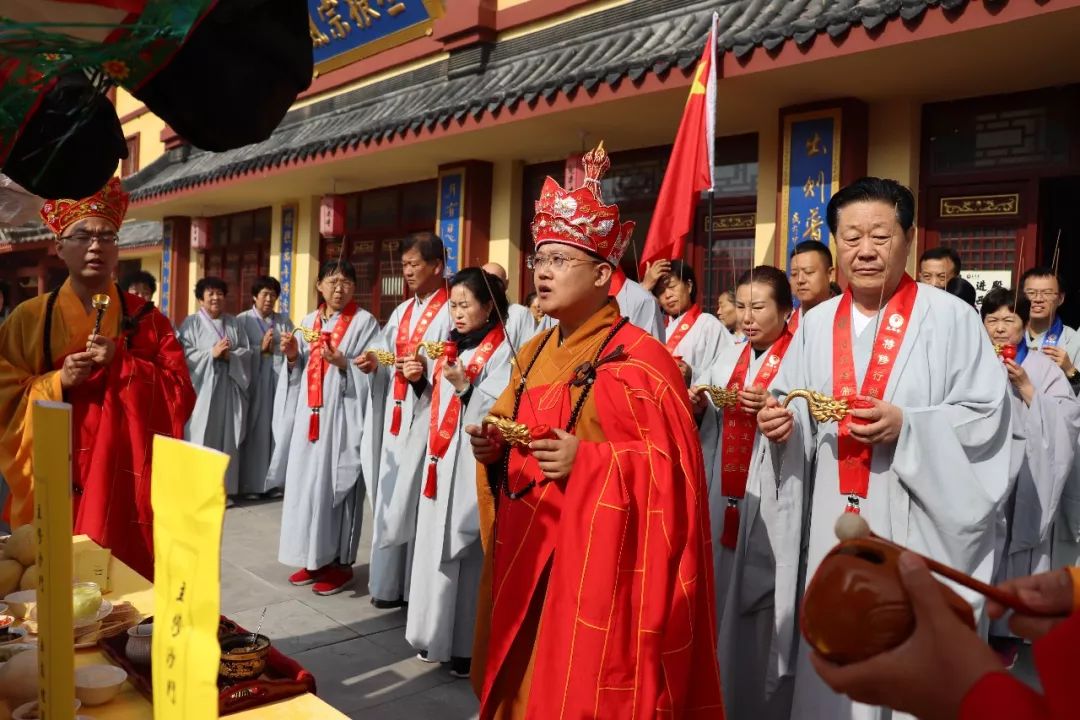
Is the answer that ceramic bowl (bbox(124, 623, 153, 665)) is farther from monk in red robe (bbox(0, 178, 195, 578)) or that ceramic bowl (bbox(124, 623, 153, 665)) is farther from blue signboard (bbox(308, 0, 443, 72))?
blue signboard (bbox(308, 0, 443, 72))

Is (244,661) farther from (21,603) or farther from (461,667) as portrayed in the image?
(461,667)

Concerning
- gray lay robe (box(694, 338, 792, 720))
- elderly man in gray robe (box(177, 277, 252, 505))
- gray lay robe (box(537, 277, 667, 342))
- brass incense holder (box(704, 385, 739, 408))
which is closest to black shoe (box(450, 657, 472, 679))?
gray lay robe (box(694, 338, 792, 720))

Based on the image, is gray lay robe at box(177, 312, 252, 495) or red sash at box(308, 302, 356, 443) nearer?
red sash at box(308, 302, 356, 443)

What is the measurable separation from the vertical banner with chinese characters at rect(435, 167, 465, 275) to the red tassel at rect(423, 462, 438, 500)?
455cm

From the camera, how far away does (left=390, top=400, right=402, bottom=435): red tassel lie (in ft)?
15.7

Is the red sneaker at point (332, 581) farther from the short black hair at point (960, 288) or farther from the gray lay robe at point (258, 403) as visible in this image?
the short black hair at point (960, 288)

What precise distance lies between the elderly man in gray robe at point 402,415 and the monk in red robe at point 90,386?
135cm

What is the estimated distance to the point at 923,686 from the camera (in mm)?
877

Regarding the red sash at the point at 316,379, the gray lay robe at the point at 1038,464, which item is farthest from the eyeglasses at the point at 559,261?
the red sash at the point at 316,379

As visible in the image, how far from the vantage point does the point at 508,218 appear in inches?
329

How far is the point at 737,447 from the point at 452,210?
5.59 meters

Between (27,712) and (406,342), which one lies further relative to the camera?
(406,342)

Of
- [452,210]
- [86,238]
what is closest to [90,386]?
[86,238]

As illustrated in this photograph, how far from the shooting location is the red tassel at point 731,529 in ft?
11.7
